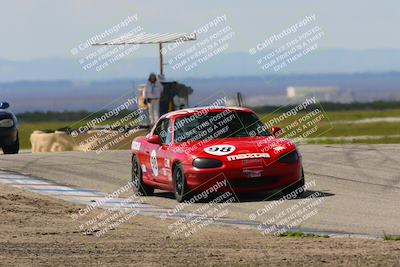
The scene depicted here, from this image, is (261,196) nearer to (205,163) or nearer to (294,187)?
(294,187)

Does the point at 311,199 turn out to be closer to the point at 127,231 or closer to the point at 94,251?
the point at 127,231

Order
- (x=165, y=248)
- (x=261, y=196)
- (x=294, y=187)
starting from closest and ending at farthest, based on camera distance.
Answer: (x=165, y=248), (x=294, y=187), (x=261, y=196)

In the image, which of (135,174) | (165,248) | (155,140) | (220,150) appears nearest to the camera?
(165,248)

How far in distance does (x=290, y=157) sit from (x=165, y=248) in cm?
525

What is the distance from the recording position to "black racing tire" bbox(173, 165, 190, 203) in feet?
51.4

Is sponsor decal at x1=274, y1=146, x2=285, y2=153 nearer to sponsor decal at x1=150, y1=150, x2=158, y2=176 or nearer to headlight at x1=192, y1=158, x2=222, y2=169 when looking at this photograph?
headlight at x1=192, y1=158, x2=222, y2=169

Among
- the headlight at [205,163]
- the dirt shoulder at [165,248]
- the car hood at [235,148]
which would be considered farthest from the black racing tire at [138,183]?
the dirt shoulder at [165,248]

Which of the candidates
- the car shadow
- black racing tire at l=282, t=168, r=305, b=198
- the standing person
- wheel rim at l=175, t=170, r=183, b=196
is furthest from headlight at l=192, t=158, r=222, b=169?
the standing person

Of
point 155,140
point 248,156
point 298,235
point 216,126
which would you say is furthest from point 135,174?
point 298,235

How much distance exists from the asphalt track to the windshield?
35.7 inches

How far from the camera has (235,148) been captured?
15.8m

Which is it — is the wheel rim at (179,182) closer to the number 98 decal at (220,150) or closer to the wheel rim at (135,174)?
the number 98 decal at (220,150)

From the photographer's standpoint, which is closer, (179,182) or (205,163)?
(205,163)

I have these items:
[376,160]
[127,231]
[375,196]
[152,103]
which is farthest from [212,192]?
[152,103]
